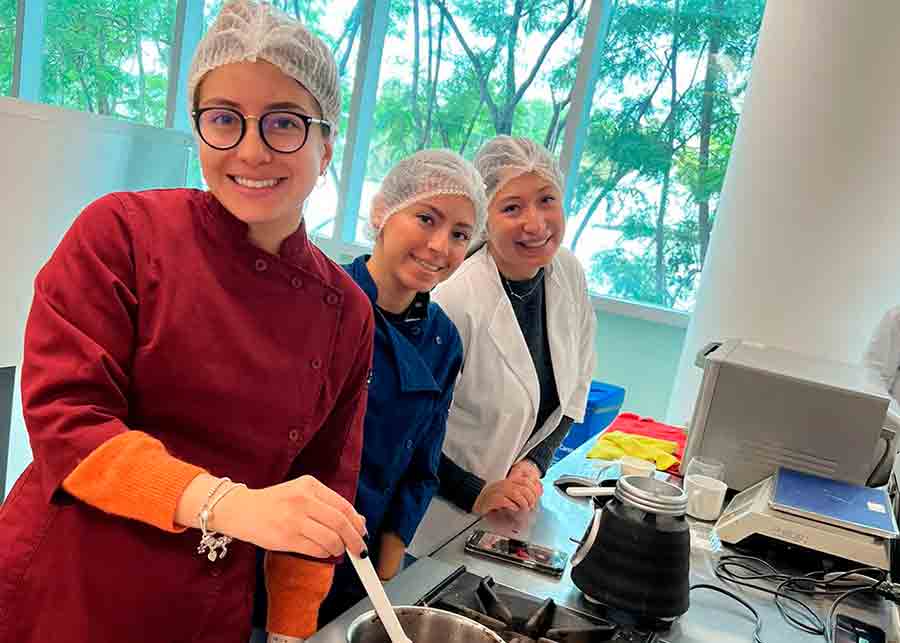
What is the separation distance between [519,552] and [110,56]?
5311 millimetres

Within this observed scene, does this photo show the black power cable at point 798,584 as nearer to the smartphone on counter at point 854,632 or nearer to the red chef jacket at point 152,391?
the smartphone on counter at point 854,632

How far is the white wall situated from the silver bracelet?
4.37ft

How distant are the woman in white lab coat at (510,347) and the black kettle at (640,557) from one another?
16.0 inches

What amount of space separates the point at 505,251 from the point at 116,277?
3.38 feet

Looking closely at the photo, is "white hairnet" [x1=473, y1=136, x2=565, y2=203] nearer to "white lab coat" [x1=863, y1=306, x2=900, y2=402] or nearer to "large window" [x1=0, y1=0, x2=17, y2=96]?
"white lab coat" [x1=863, y1=306, x2=900, y2=402]

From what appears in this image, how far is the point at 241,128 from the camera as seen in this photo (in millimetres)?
934

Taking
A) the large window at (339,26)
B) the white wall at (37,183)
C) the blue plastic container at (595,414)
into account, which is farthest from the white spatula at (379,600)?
the large window at (339,26)

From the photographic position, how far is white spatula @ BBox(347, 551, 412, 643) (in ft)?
2.67

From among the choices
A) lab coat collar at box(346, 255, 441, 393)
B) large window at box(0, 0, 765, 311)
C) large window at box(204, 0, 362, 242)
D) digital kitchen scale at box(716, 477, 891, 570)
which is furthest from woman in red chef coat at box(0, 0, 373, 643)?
large window at box(204, 0, 362, 242)

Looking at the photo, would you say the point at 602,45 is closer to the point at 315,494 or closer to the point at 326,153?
the point at 326,153

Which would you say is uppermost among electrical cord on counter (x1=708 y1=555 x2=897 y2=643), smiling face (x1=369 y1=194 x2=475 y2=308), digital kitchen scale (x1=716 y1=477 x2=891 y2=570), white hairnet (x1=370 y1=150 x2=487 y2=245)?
white hairnet (x1=370 y1=150 x2=487 y2=245)

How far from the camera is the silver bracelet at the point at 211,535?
30.7 inches

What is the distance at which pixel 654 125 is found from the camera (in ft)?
13.8

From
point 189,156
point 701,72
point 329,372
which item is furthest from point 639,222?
point 329,372
